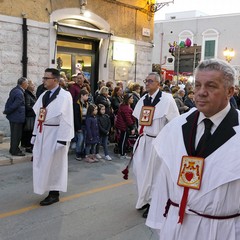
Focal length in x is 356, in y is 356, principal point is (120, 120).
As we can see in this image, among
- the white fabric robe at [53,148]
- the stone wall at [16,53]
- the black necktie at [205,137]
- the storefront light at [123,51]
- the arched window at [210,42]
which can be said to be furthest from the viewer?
the arched window at [210,42]

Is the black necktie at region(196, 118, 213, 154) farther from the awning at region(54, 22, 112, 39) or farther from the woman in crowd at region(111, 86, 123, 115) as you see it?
the awning at region(54, 22, 112, 39)

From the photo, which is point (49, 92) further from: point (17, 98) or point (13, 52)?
point (13, 52)

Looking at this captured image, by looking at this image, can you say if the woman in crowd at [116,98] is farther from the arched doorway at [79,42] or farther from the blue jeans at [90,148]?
the arched doorway at [79,42]

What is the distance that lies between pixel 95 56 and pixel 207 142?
435 inches

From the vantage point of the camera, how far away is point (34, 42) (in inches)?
396

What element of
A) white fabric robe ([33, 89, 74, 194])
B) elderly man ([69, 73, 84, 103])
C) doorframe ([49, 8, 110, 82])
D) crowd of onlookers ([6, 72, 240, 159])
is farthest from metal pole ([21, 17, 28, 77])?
white fabric robe ([33, 89, 74, 194])

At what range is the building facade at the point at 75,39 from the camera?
9.57 metres

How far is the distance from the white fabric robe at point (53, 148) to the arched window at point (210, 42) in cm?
3711

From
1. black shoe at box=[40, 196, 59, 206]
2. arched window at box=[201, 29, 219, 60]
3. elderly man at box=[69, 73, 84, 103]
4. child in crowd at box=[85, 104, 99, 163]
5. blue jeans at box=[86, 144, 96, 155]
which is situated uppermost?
arched window at box=[201, 29, 219, 60]

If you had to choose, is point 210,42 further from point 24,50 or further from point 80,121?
point 80,121

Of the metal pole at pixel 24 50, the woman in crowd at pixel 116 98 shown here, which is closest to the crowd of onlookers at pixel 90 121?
the woman in crowd at pixel 116 98

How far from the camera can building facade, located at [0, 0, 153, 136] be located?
957cm

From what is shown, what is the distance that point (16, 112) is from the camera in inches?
302

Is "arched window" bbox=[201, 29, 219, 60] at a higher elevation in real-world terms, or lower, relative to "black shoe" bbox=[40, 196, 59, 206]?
higher
